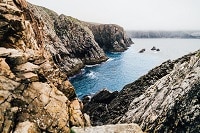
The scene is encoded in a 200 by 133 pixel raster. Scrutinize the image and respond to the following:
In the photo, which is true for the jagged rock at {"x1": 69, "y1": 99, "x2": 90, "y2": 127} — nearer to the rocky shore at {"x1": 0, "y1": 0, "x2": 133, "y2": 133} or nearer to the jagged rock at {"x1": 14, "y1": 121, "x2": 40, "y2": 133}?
the rocky shore at {"x1": 0, "y1": 0, "x2": 133, "y2": 133}

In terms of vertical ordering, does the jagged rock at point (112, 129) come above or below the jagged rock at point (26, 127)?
above

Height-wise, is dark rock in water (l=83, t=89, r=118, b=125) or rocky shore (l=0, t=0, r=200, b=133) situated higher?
rocky shore (l=0, t=0, r=200, b=133)

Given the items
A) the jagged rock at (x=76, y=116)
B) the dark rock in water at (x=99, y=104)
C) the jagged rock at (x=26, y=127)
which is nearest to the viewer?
the jagged rock at (x=26, y=127)

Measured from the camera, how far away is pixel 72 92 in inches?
1483

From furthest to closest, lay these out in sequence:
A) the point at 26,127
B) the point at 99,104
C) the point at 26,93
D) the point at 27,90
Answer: the point at 99,104
the point at 27,90
the point at 26,93
the point at 26,127

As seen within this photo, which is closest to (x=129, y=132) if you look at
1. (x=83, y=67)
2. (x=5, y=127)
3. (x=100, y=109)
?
(x=5, y=127)

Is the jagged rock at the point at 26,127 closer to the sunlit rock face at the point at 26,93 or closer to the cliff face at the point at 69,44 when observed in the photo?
the sunlit rock face at the point at 26,93

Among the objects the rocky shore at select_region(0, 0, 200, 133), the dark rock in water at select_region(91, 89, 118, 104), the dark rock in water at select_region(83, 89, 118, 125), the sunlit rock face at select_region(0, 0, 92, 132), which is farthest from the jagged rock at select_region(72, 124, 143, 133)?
the dark rock in water at select_region(91, 89, 118, 104)

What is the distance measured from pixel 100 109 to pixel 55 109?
3435 centimetres

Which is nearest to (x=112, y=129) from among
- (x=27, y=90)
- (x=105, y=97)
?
(x=27, y=90)

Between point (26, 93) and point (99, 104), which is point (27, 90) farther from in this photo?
point (99, 104)

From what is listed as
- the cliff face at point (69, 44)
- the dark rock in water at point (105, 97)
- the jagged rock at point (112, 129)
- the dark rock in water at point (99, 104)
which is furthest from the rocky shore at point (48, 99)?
the cliff face at point (69, 44)

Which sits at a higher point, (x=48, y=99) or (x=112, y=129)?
(x=112, y=129)

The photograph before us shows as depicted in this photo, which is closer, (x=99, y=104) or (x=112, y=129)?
(x=112, y=129)
